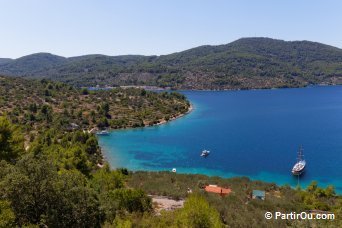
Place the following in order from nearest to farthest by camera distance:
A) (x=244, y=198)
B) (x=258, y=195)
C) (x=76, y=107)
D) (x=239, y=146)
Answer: (x=244, y=198) < (x=258, y=195) < (x=239, y=146) < (x=76, y=107)

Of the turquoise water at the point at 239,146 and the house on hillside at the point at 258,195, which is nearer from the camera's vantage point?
the house on hillside at the point at 258,195

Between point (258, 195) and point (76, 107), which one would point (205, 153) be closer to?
point (258, 195)

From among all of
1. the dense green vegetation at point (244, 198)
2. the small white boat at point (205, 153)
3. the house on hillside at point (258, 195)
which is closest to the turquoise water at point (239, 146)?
the small white boat at point (205, 153)

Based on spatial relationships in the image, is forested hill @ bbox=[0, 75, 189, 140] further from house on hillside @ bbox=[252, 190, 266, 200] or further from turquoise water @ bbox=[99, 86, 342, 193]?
house on hillside @ bbox=[252, 190, 266, 200]

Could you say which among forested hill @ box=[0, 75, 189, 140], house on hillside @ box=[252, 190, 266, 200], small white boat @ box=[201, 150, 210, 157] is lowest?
small white boat @ box=[201, 150, 210, 157]

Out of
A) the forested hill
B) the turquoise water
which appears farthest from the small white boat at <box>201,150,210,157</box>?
the forested hill

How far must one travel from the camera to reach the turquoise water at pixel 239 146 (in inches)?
2611

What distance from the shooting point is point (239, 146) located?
85.8 metres

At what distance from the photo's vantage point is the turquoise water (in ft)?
218

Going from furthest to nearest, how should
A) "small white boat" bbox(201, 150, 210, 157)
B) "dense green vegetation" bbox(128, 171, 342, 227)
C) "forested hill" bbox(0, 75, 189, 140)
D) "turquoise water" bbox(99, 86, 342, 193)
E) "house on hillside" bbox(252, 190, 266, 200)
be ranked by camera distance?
1. "forested hill" bbox(0, 75, 189, 140)
2. "small white boat" bbox(201, 150, 210, 157)
3. "turquoise water" bbox(99, 86, 342, 193)
4. "house on hillside" bbox(252, 190, 266, 200)
5. "dense green vegetation" bbox(128, 171, 342, 227)

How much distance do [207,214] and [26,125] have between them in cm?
7938

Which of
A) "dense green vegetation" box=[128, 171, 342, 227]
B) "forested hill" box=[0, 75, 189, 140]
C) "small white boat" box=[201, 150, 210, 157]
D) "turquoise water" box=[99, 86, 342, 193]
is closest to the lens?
"dense green vegetation" box=[128, 171, 342, 227]

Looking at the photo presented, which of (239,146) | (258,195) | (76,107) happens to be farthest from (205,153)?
(76,107)

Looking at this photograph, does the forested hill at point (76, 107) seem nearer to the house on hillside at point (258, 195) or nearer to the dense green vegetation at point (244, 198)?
the dense green vegetation at point (244, 198)
